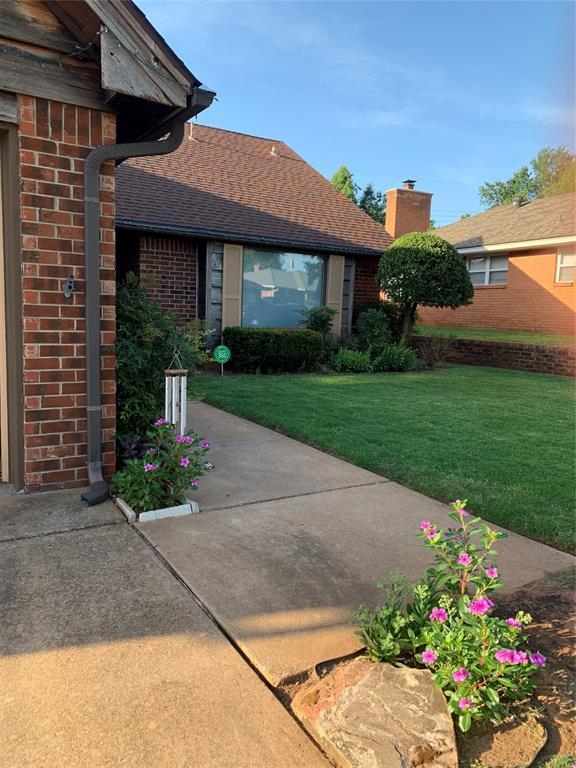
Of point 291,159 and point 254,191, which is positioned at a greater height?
point 291,159

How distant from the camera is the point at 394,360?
12.7m

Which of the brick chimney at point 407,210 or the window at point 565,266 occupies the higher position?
the brick chimney at point 407,210

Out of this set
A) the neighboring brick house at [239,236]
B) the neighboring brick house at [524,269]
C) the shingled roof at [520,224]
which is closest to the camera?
the neighboring brick house at [239,236]

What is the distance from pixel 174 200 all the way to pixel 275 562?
1014cm

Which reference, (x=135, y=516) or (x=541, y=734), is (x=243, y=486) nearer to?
(x=135, y=516)

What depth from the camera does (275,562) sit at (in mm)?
3021

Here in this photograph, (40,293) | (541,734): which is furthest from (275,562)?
(40,293)

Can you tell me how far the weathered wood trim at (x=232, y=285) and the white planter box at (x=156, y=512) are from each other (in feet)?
27.1

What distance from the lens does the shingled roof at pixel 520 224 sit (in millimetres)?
17703

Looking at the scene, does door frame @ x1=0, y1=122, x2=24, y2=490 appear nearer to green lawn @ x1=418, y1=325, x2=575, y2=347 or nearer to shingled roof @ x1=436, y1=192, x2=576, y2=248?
green lawn @ x1=418, y1=325, x2=575, y2=347

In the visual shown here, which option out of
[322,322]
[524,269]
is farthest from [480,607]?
[524,269]

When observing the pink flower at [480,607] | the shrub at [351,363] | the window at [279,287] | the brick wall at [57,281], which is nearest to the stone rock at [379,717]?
the pink flower at [480,607]

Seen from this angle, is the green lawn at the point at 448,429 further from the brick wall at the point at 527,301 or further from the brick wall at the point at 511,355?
the brick wall at the point at 527,301

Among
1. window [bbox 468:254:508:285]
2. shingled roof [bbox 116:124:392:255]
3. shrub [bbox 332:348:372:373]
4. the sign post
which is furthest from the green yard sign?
window [bbox 468:254:508:285]
